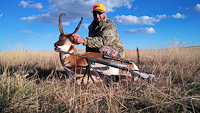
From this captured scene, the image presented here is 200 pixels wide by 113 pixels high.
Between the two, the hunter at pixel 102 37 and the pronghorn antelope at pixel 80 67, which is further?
the hunter at pixel 102 37

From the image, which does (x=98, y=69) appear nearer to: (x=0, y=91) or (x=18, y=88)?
(x=18, y=88)

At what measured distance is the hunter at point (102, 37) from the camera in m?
3.74

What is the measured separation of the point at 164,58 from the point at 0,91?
23.4 ft

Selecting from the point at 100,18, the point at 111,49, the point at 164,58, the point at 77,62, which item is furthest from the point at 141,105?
the point at 164,58

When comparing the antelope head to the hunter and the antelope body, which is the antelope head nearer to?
the antelope body

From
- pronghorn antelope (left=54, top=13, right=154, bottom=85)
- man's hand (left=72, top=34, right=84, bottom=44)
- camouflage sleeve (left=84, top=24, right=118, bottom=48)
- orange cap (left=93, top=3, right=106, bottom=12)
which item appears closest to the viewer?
pronghorn antelope (left=54, top=13, right=154, bottom=85)

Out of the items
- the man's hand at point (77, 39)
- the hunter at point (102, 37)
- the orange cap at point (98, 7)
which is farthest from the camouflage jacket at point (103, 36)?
the orange cap at point (98, 7)

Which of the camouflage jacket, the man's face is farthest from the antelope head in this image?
the man's face

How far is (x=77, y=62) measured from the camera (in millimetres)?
3539

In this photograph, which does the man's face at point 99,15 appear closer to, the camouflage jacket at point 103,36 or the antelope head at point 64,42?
the camouflage jacket at point 103,36

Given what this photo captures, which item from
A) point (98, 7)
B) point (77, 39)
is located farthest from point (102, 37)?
point (98, 7)

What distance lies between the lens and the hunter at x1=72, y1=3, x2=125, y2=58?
12.3 feet

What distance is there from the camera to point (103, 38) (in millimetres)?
3898

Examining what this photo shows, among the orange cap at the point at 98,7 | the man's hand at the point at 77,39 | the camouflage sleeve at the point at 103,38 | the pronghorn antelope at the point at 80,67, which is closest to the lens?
the pronghorn antelope at the point at 80,67
